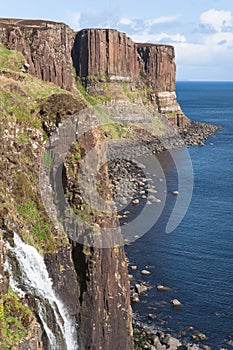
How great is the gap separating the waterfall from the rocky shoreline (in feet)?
41.9

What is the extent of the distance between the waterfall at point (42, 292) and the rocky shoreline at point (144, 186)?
12.8 m

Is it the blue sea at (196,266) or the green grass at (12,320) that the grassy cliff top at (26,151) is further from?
the blue sea at (196,266)

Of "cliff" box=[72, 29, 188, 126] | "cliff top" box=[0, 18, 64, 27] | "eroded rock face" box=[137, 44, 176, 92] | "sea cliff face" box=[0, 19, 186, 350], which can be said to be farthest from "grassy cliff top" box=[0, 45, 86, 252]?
"eroded rock face" box=[137, 44, 176, 92]

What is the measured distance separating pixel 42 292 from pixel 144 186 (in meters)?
53.5

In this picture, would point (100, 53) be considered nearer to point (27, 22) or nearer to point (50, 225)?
point (27, 22)

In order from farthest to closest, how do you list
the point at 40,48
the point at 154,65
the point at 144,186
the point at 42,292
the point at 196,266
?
1. the point at 154,65
2. the point at 40,48
3. the point at 144,186
4. the point at 196,266
5. the point at 42,292

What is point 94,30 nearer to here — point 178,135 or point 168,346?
point 178,135

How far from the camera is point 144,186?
74.3m

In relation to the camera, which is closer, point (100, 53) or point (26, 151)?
point (26, 151)

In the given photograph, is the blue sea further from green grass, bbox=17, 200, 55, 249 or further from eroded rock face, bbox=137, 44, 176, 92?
eroded rock face, bbox=137, 44, 176, 92

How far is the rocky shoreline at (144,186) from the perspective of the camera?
35219 millimetres

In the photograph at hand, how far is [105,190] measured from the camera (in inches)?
1003

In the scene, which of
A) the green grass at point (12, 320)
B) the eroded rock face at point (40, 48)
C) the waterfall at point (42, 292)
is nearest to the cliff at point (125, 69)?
the eroded rock face at point (40, 48)

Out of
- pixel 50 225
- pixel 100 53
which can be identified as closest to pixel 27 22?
pixel 100 53
